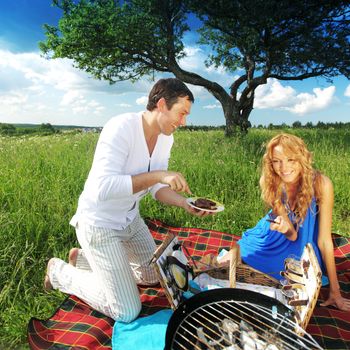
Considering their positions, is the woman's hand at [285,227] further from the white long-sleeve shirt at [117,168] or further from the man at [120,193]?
the white long-sleeve shirt at [117,168]

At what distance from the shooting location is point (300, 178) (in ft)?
9.81

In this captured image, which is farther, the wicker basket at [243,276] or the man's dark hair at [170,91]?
the man's dark hair at [170,91]

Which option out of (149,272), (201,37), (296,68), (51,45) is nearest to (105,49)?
(51,45)

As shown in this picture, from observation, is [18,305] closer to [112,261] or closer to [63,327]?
[63,327]

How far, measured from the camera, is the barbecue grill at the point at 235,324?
1.75m

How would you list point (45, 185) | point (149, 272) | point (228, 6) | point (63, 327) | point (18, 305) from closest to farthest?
point (63, 327)
point (18, 305)
point (149, 272)
point (45, 185)
point (228, 6)

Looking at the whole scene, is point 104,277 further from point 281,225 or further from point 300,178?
point 300,178

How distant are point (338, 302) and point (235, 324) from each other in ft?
4.55

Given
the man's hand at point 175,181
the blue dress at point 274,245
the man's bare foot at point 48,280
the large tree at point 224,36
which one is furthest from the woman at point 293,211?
the large tree at point 224,36

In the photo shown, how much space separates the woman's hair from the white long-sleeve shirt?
0.89 meters

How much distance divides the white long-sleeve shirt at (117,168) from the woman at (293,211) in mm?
939

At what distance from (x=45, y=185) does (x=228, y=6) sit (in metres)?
8.08

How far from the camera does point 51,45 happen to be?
13086mm

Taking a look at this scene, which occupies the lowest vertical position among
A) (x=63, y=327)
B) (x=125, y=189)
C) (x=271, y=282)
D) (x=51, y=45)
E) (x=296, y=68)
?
(x=63, y=327)
